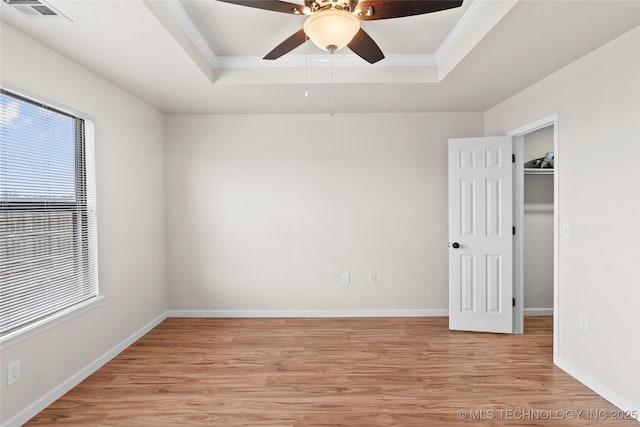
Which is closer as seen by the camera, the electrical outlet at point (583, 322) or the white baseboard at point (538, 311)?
the electrical outlet at point (583, 322)

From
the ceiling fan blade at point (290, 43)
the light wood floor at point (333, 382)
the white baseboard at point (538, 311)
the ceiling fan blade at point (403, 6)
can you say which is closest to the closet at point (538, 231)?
the white baseboard at point (538, 311)

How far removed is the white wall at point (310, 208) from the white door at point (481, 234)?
40cm

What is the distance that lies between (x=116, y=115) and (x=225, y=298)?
2.34 metres

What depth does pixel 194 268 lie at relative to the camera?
155 inches

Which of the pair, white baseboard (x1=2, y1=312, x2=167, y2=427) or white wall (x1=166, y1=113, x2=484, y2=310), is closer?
white baseboard (x1=2, y1=312, x2=167, y2=427)

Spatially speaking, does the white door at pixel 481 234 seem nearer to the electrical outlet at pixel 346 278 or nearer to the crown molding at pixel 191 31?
the electrical outlet at pixel 346 278

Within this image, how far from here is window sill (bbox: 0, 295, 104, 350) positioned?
191 cm

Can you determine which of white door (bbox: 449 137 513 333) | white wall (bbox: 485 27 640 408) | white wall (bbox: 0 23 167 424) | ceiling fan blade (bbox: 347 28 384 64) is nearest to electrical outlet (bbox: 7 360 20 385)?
white wall (bbox: 0 23 167 424)

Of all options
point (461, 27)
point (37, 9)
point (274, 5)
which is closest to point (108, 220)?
point (37, 9)

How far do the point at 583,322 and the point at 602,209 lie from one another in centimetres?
90

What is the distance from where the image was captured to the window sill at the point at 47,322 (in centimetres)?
191

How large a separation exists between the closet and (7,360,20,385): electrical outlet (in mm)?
4840

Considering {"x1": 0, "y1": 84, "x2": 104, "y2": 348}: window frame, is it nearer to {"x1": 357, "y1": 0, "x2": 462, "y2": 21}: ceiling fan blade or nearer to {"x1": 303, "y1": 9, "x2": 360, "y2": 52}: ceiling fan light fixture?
{"x1": 303, "y1": 9, "x2": 360, "y2": 52}: ceiling fan light fixture

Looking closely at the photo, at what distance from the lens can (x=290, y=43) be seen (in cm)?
200
